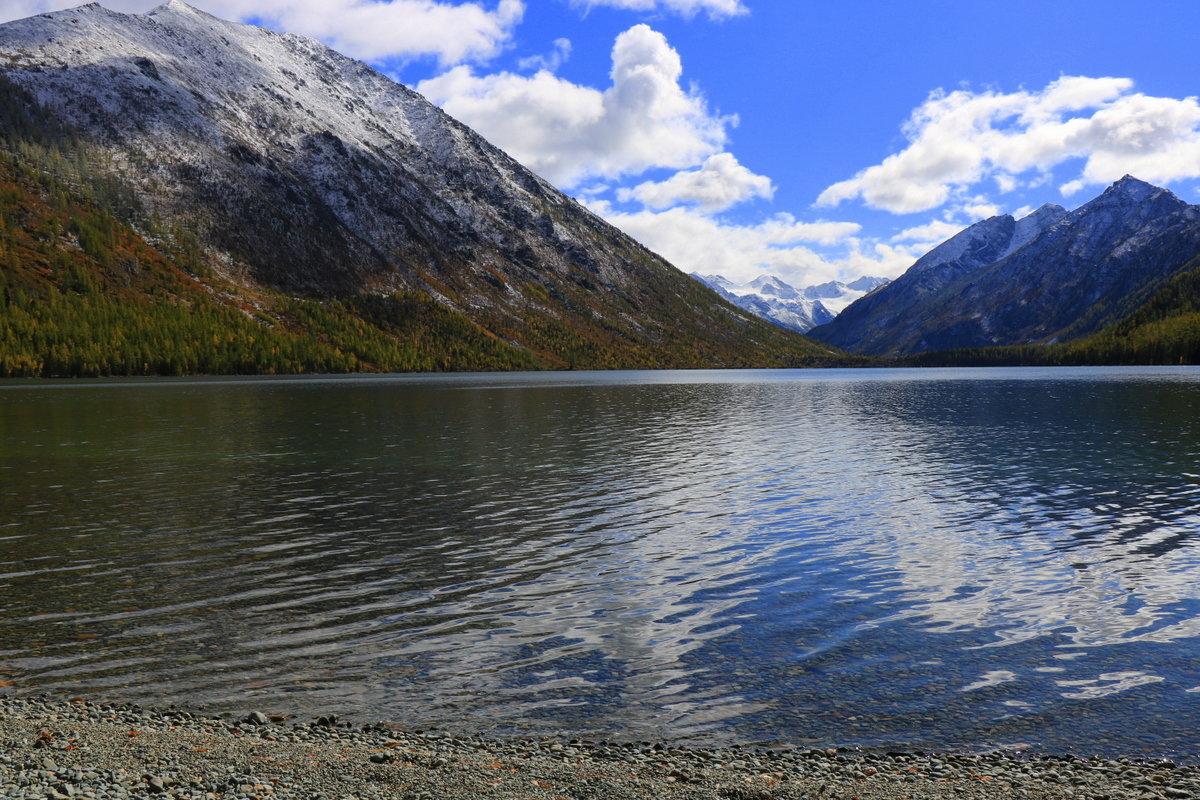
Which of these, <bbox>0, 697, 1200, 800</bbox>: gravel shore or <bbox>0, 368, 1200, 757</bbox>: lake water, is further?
<bbox>0, 368, 1200, 757</bbox>: lake water

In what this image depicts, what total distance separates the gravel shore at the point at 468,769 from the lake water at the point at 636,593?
83 centimetres

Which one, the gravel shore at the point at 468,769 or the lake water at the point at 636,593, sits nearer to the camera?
the gravel shore at the point at 468,769

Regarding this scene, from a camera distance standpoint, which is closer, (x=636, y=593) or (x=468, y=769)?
(x=468, y=769)

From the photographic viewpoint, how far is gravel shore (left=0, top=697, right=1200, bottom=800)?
457 inches

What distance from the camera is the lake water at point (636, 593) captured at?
15.4 m

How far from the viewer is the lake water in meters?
15.4

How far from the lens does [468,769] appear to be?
1255 cm

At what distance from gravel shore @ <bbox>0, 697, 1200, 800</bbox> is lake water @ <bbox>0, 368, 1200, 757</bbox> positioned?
0.83m

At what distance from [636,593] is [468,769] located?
11.0 m

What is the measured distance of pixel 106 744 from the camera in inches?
518

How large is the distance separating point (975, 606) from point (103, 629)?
2351cm

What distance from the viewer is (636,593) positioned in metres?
23.1

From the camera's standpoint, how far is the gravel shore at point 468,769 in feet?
38.1

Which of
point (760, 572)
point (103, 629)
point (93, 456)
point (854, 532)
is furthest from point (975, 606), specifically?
point (93, 456)
